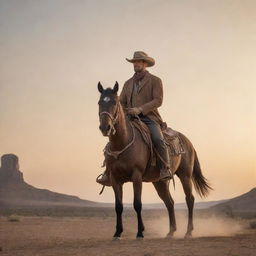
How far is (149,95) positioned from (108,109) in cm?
236

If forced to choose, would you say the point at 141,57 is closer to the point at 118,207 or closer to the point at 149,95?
the point at 149,95

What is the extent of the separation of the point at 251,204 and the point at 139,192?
207 feet

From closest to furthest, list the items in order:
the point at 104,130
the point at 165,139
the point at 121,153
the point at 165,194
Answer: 1. the point at 104,130
2. the point at 121,153
3. the point at 165,139
4. the point at 165,194

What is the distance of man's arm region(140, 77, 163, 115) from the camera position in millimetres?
11172

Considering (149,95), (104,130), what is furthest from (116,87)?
(149,95)

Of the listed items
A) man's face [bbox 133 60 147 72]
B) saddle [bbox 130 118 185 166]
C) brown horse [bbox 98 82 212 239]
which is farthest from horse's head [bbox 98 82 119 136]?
man's face [bbox 133 60 147 72]

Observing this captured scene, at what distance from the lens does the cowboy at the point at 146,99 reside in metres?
11.0

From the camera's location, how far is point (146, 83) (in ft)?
37.9

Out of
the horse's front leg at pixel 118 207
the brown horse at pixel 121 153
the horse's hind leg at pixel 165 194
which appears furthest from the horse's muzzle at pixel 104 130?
the horse's hind leg at pixel 165 194

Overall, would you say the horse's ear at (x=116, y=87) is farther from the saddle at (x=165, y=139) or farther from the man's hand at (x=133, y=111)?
the saddle at (x=165, y=139)

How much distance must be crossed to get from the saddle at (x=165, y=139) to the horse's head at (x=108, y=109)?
120cm

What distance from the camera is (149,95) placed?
11562 mm

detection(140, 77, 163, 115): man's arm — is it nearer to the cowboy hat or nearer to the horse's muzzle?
the cowboy hat

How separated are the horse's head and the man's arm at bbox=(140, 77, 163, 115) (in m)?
1.50
